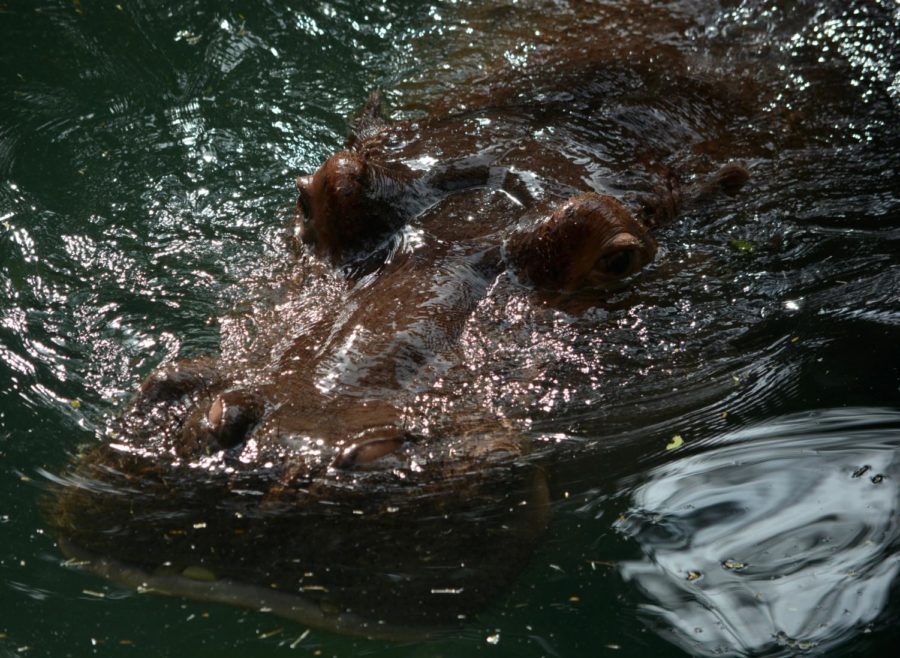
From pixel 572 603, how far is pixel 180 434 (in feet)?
5.08

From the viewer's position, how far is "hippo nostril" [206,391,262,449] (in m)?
3.37

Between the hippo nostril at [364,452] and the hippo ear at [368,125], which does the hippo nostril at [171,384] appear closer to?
the hippo nostril at [364,452]

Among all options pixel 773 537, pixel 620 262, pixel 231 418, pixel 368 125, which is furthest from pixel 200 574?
pixel 368 125

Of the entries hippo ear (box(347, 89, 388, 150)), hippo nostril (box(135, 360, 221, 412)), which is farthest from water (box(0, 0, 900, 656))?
hippo nostril (box(135, 360, 221, 412))

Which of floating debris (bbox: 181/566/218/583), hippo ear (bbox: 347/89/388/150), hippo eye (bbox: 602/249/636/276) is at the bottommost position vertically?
floating debris (bbox: 181/566/218/583)

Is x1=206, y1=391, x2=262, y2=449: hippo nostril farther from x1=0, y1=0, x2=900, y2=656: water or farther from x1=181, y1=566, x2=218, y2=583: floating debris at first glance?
x1=0, y1=0, x2=900, y2=656: water

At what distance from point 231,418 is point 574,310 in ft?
5.84

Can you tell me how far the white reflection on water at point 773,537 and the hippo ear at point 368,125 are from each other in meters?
2.93

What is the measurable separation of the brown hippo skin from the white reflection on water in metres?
0.55

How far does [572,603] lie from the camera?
3791 millimetres

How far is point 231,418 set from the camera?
3375 millimetres

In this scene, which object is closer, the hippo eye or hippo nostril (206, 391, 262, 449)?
hippo nostril (206, 391, 262, 449)

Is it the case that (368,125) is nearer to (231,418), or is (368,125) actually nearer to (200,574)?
(231,418)

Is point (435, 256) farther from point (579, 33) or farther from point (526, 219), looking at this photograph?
point (579, 33)
